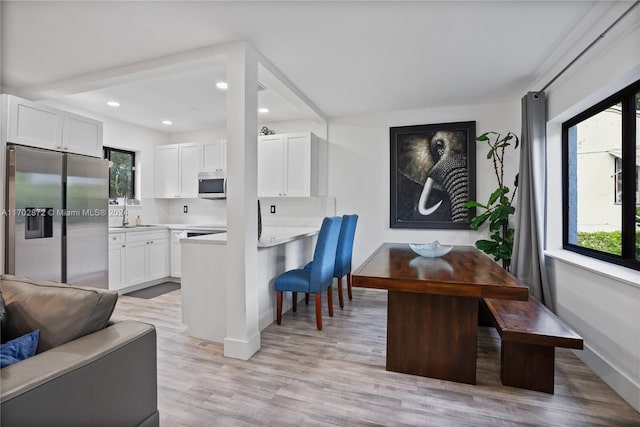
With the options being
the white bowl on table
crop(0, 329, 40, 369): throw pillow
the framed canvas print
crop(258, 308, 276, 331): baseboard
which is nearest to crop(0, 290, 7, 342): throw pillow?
crop(0, 329, 40, 369): throw pillow

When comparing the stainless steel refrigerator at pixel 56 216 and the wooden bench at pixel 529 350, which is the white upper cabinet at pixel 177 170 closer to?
the stainless steel refrigerator at pixel 56 216

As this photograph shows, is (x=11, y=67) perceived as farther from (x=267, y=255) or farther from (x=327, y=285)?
(x=327, y=285)

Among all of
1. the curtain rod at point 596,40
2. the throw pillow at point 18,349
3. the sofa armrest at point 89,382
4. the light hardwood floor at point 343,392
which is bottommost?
the light hardwood floor at point 343,392

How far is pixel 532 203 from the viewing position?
2.91m

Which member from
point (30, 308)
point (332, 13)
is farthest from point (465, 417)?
point (332, 13)

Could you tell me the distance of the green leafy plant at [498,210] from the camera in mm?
3397

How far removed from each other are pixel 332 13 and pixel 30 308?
2.27 metres

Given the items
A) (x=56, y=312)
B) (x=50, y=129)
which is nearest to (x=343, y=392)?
(x=56, y=312)

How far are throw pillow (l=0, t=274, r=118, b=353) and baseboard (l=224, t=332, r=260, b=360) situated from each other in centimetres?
123

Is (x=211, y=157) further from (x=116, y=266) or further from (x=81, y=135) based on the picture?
(x=116, y=266)

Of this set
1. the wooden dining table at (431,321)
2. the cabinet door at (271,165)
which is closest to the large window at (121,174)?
the cabinet door at (271,165)

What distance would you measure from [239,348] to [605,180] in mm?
3106

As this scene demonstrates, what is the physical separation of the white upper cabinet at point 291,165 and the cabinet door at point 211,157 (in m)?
0.81

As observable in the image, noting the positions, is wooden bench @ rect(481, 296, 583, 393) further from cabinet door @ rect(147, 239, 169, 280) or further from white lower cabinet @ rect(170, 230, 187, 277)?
cabinet door @ rect(147, 239, 169, 280)
